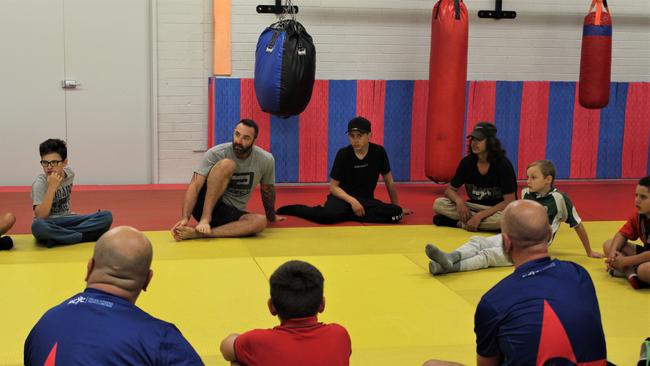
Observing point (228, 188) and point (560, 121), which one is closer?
point (228, 188)

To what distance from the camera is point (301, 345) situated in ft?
10.6

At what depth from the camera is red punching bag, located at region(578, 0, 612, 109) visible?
10367 millimetres

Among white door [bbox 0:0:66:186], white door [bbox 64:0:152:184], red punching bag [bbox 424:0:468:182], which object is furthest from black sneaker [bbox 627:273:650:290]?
white door [bbox 0:0:66:186]

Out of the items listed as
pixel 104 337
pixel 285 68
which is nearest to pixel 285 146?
pixel 285 68

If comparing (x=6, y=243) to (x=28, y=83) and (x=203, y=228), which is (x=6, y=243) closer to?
(x=203, y=228)

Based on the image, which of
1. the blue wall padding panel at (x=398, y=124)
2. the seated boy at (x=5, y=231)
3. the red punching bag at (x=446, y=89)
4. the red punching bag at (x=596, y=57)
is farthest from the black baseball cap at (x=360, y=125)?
the red punching bag at (x=596, y=57)

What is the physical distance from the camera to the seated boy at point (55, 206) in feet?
22.6

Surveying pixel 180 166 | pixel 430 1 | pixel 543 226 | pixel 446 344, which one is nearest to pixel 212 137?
pixel 180 166

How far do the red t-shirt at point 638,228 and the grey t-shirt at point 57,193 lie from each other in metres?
4.57

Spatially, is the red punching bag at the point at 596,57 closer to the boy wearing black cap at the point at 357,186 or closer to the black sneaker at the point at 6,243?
the boy wearing black cap at the point at 357,186

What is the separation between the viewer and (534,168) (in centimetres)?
681

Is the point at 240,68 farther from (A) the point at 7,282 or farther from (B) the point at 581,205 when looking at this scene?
(A) the point at 7,282

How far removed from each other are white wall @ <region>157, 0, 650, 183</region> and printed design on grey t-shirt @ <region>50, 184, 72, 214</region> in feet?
12.8

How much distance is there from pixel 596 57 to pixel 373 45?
9.64 ft
